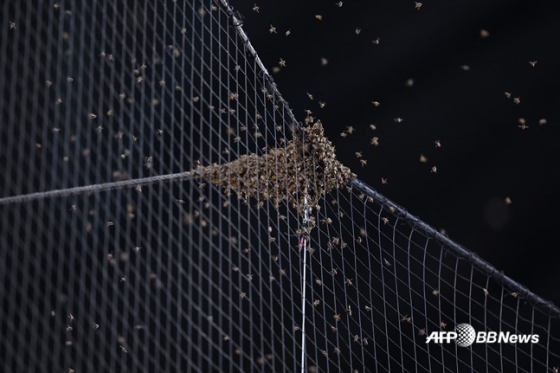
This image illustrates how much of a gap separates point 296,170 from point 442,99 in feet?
2.97

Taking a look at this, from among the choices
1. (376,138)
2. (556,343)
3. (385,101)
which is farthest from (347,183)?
(556,343)

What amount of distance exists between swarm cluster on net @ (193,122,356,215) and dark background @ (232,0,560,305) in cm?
68

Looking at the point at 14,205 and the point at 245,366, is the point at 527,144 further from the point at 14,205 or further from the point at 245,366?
the point at 14,205

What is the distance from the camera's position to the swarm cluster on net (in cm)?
202

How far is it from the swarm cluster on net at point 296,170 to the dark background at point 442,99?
0.68 m

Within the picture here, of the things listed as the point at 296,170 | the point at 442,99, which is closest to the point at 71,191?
the point at 296,170

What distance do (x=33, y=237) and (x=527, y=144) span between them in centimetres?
164

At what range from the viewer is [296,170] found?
2027 millimetres

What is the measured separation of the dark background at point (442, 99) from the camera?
2675mm
